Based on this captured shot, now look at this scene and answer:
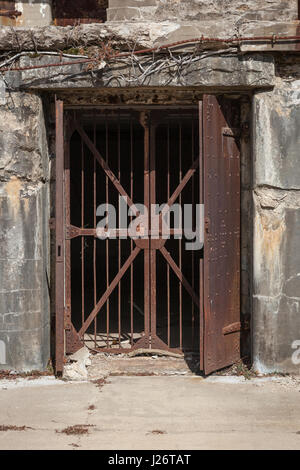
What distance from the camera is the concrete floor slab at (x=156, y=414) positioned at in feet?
12.5

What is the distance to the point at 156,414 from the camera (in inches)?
171

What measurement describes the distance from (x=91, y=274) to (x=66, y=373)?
5.77 metres

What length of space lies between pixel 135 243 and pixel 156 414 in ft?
6.45

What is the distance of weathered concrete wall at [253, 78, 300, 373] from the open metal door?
0.85 ft

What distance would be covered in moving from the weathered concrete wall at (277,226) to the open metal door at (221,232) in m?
0.26

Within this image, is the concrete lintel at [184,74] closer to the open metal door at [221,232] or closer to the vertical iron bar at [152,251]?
the open metal door at [221,232]

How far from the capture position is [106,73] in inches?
200

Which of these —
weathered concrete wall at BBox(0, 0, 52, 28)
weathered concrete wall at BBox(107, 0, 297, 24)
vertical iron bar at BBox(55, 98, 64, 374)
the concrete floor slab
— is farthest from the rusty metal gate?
weathered concrete wall at BBox(0, 0, 52, 28)

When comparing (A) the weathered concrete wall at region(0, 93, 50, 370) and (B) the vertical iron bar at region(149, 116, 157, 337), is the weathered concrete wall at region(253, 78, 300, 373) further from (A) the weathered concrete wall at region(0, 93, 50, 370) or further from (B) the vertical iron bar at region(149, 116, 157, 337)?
(A) the weathered concrete wall at region(0, 93, 50, 370)

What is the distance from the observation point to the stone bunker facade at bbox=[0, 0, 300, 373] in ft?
16.5

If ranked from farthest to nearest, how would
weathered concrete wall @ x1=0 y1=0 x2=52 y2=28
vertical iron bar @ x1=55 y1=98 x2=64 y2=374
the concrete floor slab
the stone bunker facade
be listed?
weathered concrete wall @ x1=0 y1=0 x2=52 y2=28 < the stone bunker facade < vertical iron bar @ x1=55 y1=98 x2=64 y2=374 < the concrete floor slab

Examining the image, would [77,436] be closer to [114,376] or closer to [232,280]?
[114,376]

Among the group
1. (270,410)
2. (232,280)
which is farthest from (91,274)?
(270,410)

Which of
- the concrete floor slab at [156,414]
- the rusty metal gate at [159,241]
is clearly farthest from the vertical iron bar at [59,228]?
the concrete floor slab at [156,414]
